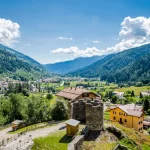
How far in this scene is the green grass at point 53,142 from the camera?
94.9ft

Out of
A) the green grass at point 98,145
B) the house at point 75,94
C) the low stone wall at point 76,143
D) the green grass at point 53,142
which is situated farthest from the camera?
the house at point 75,94

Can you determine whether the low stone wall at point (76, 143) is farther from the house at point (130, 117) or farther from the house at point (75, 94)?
the house at point (130, 117)

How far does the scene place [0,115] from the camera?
6975 centimetres

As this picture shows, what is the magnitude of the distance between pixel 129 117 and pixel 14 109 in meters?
35.0

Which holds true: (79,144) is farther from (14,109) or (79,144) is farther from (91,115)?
(14,109)

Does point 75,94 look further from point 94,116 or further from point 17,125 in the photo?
point 94,116

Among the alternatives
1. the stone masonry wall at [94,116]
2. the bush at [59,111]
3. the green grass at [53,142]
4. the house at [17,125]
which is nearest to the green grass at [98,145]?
the green grass at [53,142]

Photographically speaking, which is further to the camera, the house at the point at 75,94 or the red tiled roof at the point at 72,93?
the red tiled roof at the point at 72,93

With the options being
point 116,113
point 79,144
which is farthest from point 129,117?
point 79,144

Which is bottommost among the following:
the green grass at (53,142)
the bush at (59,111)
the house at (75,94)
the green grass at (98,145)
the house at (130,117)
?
the house at (130,117)

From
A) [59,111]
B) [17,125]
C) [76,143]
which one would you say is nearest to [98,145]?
[76,143]

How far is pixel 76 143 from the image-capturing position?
95.5 feet

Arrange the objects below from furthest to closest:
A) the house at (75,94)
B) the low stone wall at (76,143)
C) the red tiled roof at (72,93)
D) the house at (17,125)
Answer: the red tiled roof at (72,93)
the house at (75,94)
the house at (17,125)
the low stone wall at (76,143)

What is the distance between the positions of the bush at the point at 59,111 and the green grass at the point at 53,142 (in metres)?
17.1
